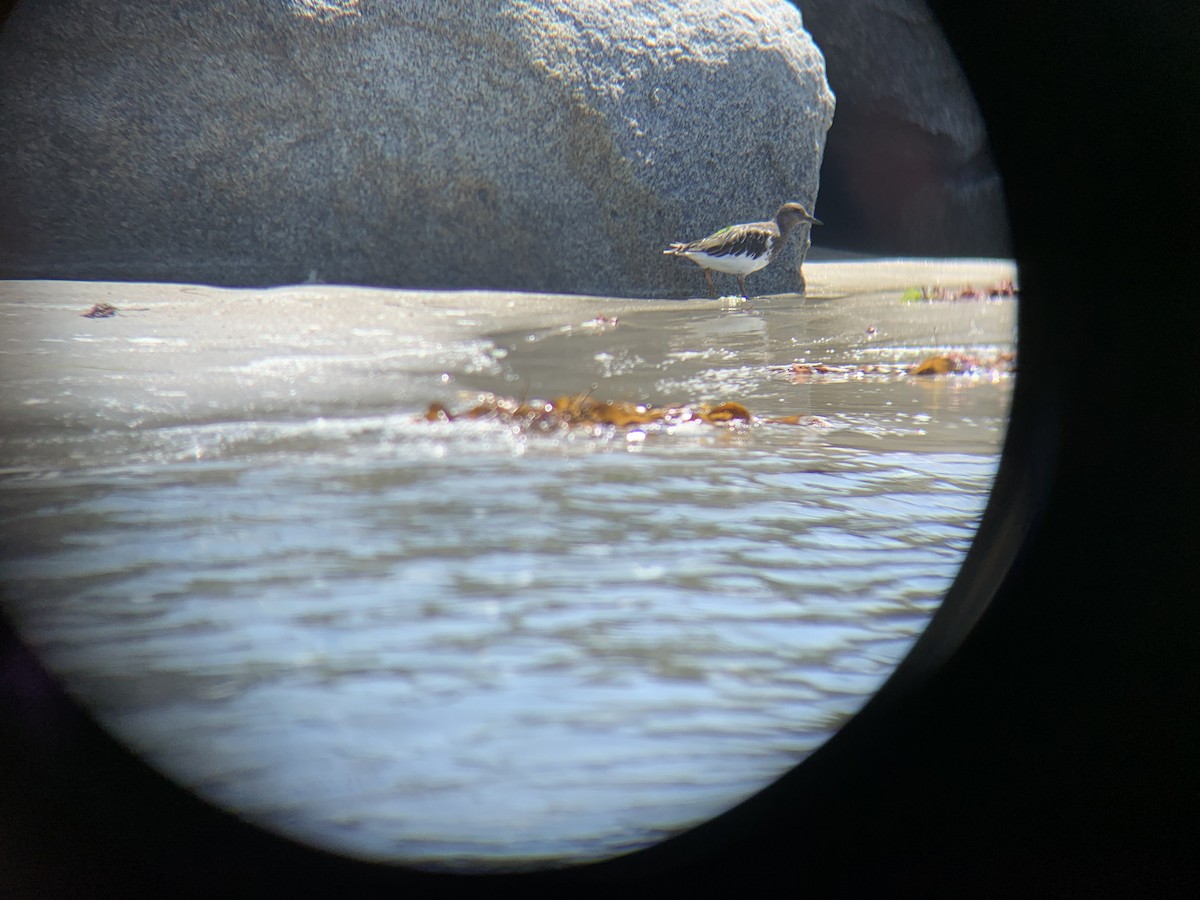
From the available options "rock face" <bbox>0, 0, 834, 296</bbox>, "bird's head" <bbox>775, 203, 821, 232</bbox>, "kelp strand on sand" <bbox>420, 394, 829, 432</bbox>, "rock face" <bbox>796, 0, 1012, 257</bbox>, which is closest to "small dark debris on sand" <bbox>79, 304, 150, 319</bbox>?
"rock face" <bbox>0, 0, 834, 296</bbox>

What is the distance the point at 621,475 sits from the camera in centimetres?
246

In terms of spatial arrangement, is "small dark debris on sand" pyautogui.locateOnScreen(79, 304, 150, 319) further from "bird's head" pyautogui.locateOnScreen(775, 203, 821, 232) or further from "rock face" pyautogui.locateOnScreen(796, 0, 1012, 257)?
"rock face" pyautogui.locateOnScreen(796, 0, 1012, 257)

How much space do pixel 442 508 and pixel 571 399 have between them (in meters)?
1.14

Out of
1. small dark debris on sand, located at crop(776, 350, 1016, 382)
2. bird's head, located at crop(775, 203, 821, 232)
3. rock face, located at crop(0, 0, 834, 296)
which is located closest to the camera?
small dark debris on sand, located at crop(776, 350, 1016, 382)

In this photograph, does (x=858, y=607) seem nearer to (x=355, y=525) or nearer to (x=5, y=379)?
(x=355, y=525)

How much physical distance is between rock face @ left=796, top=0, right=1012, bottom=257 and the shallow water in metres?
8.65

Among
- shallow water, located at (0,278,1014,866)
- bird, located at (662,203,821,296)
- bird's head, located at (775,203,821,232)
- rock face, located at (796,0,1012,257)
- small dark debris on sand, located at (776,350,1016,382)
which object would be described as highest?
rock face, located at (796,0,1012,257)

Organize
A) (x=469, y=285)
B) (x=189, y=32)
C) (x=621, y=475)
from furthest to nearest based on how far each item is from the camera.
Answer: (x=469, y=285)
(x=189, y=32)
(x=621, y=475)

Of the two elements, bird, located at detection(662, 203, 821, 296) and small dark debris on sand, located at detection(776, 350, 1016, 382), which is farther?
bird, located at detection(662, 203, 821, 296)

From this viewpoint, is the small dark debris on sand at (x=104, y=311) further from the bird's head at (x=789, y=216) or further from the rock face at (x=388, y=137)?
the bird's head at (x=789, y=216)

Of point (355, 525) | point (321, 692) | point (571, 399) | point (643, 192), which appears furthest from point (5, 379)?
point (643, 192)

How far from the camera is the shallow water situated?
1151mm

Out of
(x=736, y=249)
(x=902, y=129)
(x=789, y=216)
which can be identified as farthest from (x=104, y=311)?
(x=902, y=129)

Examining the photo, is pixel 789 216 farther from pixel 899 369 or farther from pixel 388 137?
pixel 899 369
